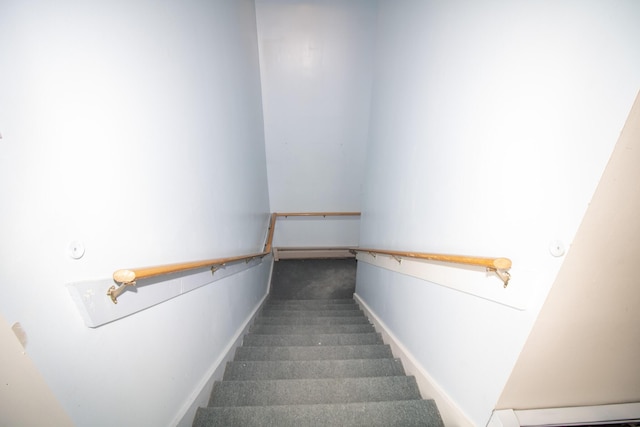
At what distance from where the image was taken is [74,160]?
69 cm

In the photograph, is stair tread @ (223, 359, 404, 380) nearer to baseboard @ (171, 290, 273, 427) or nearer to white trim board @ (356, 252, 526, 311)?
baseboard @ (171, 290, 273, 427)

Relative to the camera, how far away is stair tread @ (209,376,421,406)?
147cm

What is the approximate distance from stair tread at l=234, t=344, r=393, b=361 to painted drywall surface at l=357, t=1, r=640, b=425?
313 mm

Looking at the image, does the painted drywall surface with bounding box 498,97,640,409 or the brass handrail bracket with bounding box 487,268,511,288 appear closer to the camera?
the painted drywall surface with bounding box 498,97,640,409

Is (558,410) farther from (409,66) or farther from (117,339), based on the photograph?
(409,66)

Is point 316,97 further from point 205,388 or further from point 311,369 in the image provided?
point 205,388

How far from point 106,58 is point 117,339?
1040 mm

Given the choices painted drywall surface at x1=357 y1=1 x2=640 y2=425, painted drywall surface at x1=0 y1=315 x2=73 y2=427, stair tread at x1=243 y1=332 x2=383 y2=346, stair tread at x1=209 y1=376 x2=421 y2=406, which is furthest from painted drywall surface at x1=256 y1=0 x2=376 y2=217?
painted drywall surface at x1=0 y1=315 x2=73 y2=427

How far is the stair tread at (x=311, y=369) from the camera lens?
67.2 inches

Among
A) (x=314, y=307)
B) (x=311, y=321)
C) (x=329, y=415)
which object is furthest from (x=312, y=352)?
(x=314, y=307)

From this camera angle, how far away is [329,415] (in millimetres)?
1297

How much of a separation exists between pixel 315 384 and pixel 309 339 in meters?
0.65

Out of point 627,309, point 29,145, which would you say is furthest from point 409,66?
point 29,145

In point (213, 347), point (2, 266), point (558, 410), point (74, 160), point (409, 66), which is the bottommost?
point (213, 347)
